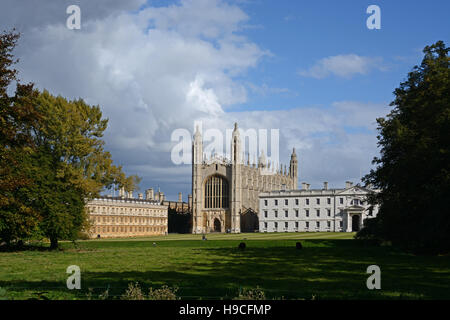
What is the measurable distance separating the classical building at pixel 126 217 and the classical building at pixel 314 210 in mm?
23420

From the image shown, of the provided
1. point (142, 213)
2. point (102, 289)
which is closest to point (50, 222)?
point (102, 289)

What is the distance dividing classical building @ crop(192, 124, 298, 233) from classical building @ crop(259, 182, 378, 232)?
8.08 m

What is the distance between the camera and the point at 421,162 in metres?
32.7

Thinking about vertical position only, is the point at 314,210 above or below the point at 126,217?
above

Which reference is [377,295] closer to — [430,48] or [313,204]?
[430,48]

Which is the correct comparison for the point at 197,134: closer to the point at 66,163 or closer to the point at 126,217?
the point at 126,217

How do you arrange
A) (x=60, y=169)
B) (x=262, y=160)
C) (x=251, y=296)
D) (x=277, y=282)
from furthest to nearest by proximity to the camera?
(x=262, y=160)
(x=60, y=169)
(x=277, y=282)
(x=251, y=296)

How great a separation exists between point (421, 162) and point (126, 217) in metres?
79.5

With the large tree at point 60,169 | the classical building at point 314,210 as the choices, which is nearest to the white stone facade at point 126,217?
the classical building at point 314,210

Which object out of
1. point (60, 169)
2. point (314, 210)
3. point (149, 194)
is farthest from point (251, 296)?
point (149, 194)

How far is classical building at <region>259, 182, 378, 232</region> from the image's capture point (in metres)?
99.8

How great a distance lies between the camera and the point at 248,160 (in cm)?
12506

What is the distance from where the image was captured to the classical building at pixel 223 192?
11625 cm
